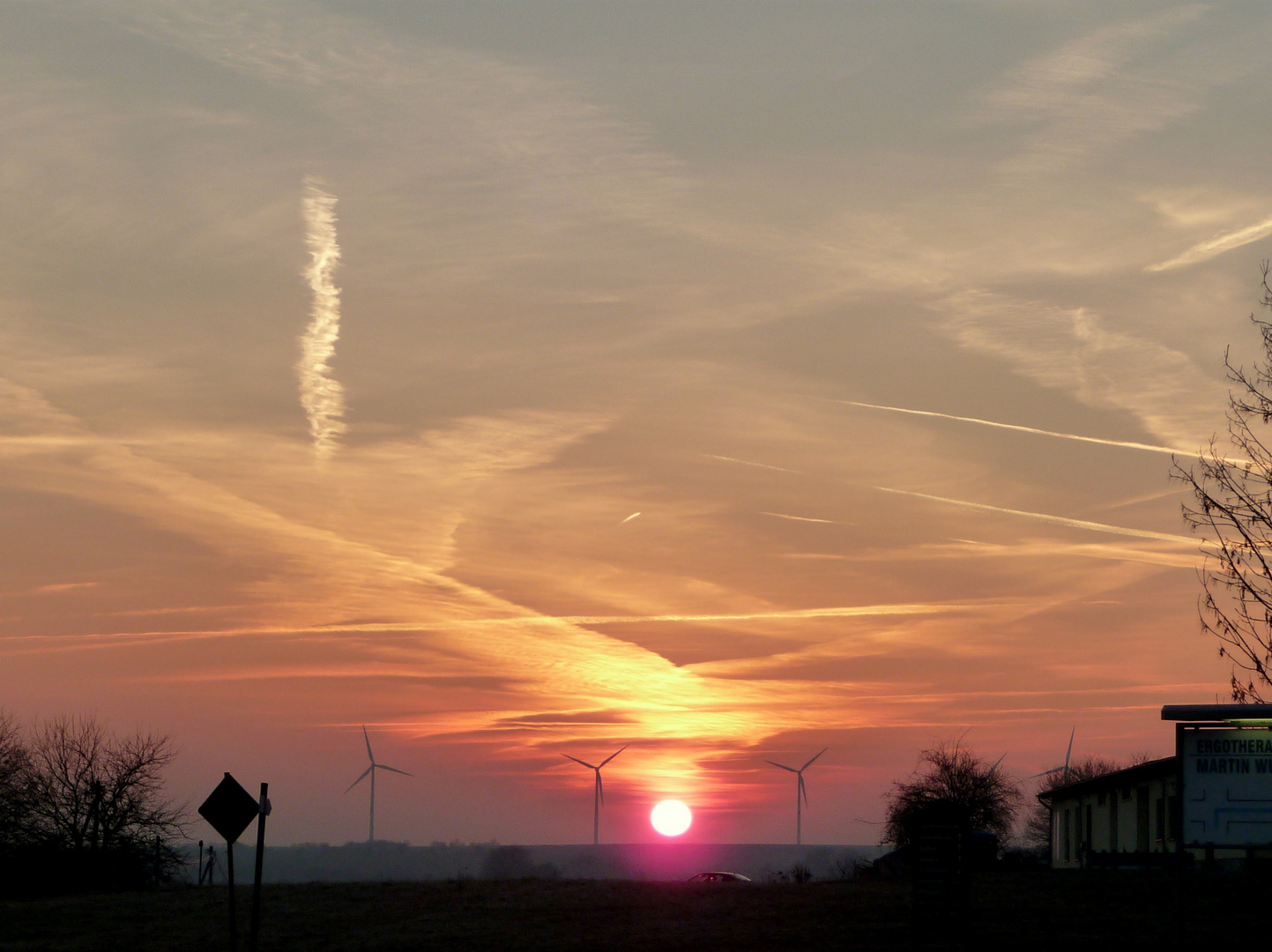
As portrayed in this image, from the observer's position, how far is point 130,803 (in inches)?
2542

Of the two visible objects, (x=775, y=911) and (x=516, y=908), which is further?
(x=516, y=908)

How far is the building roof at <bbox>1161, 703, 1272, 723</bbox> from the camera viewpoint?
2403cm

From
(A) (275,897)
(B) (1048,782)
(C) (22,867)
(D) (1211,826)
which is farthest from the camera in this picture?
(B) (1048,782)

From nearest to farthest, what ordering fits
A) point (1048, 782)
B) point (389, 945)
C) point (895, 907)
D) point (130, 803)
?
point (389, 945)
point (895, 907)
point (130, 803)
point (1048, 782)

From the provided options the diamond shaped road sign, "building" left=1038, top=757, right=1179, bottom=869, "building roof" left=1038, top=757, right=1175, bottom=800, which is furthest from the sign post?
"building roof" left=1038, top=757, right=1175, bottom=800

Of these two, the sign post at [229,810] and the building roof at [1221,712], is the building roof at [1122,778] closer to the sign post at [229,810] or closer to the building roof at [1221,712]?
the building roof at [1221,712]

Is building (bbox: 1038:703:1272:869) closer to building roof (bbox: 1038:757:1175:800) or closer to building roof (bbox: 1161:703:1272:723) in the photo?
building roof (bbox: 1161:703:1272:723)

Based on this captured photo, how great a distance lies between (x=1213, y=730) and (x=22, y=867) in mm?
52219

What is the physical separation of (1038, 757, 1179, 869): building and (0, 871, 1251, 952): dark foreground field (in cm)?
597

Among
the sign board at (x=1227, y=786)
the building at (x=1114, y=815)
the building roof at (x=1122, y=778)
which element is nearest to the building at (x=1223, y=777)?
the sign board at (x=1227, y=786)

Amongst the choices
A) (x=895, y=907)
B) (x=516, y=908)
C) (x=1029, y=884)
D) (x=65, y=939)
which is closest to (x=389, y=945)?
(x=516, y=908)

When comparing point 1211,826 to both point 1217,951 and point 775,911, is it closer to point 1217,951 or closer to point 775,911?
point 1217,951

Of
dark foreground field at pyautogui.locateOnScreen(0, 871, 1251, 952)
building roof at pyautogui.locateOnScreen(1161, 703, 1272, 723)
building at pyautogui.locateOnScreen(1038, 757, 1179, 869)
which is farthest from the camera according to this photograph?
building at pyautogui.locateOnScreen(1038, 757, 1179, 869)

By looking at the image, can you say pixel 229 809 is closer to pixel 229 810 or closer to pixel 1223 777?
pixel 229 810
